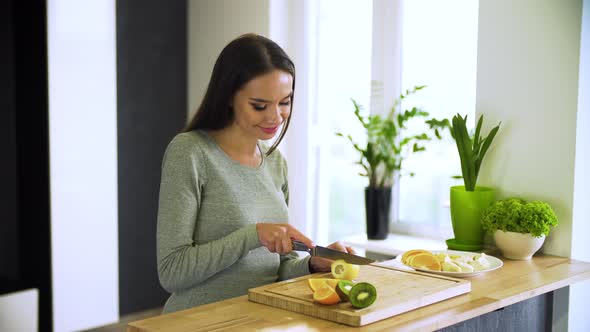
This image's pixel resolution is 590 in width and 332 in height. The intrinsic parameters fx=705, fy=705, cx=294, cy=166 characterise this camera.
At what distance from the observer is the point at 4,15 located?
355 cm

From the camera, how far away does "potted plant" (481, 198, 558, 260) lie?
7.60 ft

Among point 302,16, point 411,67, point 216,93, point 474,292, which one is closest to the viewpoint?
point 474,292

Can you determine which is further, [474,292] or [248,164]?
[248,164]

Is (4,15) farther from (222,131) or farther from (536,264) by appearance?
(536,264)

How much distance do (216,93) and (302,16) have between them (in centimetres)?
183

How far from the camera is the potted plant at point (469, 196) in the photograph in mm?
2502

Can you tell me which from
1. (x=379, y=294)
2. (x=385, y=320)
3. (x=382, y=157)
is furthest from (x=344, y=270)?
(x=382, y=157)

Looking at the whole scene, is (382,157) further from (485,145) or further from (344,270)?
(344,270)

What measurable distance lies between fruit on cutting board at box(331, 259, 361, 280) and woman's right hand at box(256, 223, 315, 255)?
9 cm

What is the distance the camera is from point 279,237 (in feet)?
6.09

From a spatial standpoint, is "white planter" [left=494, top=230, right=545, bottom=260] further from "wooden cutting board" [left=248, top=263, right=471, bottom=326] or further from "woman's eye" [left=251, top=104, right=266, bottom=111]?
"woman's eye" [left=251, top=104, right=266, bottom=111]

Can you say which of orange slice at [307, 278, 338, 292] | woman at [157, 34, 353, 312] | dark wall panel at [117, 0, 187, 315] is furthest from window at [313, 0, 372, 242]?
orange slice at [307, 278, 338, 292]

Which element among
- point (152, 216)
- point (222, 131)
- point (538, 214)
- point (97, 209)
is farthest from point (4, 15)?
point (538, 214)

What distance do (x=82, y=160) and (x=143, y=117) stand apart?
600 mm
